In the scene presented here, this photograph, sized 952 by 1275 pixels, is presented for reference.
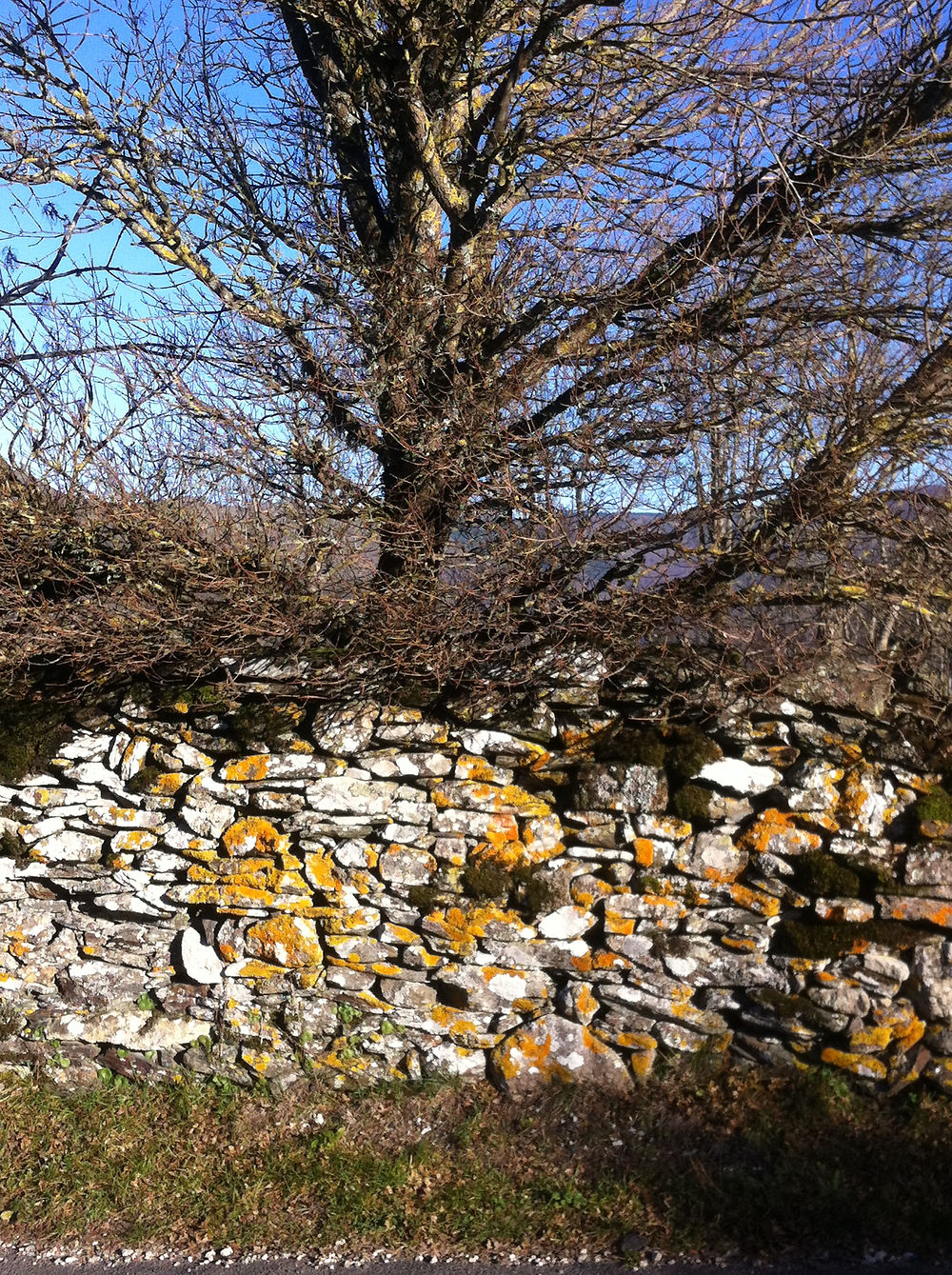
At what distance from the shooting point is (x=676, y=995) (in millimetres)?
3879

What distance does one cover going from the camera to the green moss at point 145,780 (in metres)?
4.18

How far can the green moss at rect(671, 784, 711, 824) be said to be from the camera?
390cm

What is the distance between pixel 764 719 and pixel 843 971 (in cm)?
109

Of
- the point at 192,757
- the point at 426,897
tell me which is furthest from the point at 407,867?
the point at 192,757

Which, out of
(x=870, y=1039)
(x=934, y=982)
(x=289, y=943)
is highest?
(x=289, y=943)

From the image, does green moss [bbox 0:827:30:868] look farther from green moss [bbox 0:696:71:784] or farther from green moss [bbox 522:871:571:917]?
green moss [bbox 522:871:571:917]

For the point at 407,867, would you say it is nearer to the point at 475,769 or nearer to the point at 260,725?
the point at 475,769

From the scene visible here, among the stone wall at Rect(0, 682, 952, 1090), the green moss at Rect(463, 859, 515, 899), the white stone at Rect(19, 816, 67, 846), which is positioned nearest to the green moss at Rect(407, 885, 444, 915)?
the stone wall at Rect(0, 682, 952, 1090)

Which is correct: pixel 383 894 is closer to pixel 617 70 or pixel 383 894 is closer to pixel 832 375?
pixel 832 375

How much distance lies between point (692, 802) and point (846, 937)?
0.84 meters

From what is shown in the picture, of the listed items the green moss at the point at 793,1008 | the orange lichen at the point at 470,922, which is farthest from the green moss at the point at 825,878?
the orange lichen at the point at 470,922

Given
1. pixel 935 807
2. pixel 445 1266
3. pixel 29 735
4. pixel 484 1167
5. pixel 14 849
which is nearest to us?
pixel 445 1266

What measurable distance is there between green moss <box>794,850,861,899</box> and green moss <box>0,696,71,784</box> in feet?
11.3

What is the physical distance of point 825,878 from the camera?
3.84 m
